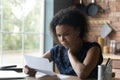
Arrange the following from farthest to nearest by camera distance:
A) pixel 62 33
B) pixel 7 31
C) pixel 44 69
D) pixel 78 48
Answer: pixel 7 31
pixel 78 48
pixel 62 33
pixel 44 69

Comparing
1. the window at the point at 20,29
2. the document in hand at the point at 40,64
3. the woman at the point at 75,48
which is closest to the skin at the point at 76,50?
the woman at the point at 75,48

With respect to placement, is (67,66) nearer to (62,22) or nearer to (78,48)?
(78,48)

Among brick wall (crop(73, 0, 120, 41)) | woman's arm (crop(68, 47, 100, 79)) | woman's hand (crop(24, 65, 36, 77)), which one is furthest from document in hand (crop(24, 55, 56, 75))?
brick wall (crop(73, 0, 120, 41))

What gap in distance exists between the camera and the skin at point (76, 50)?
6.20 feet

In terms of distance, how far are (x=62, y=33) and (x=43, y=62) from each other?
0.91ft

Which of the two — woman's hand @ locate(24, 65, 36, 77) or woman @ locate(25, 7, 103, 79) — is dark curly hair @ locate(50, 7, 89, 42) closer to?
woman @ locate(25, 7, 103, 79)

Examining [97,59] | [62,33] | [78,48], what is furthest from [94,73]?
[62,33]

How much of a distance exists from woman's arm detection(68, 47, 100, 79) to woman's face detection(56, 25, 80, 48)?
0.11m

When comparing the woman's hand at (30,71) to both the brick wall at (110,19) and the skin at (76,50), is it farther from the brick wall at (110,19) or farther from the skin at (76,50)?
the brick wall at (110,19)

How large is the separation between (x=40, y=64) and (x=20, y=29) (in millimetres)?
2185

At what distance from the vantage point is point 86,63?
6.28ft

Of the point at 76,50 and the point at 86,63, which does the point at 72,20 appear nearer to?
the point at 76,50

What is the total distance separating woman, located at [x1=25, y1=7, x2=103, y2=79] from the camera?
1928mm

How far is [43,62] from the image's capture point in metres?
1.84
